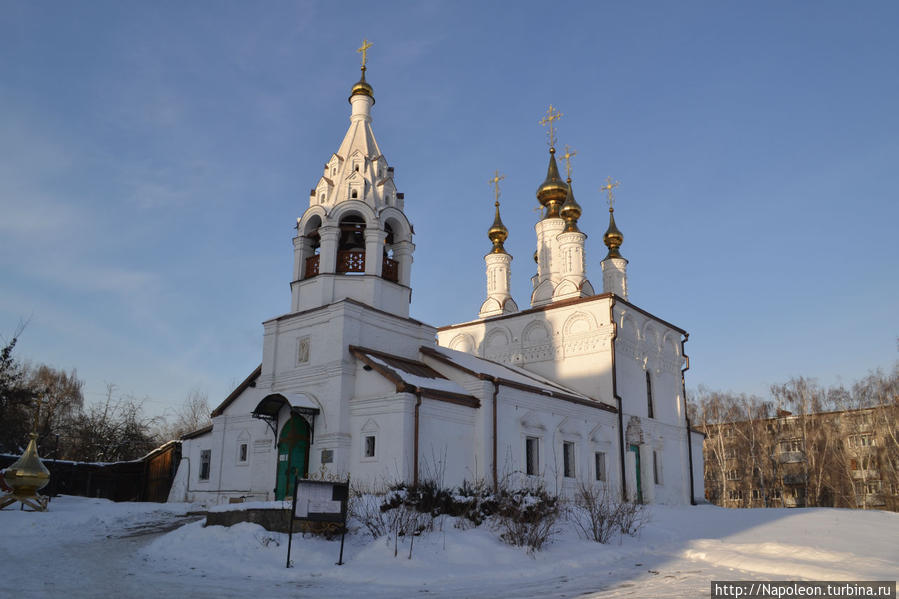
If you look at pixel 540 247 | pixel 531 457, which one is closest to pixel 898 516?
pixel 531 457

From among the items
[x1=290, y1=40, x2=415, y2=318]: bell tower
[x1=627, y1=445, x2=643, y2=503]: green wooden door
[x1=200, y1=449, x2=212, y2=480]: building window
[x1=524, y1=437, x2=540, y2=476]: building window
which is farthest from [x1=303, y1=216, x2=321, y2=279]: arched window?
[x1=627, y1=445, x2=643, y2=503]: green wooden door

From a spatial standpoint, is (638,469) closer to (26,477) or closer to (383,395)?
(383,395)

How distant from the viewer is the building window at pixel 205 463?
18594 millimetres

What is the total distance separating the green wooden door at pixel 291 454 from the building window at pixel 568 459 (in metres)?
7.53

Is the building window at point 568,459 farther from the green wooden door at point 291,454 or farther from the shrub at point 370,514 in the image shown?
the shrub at point 370,514

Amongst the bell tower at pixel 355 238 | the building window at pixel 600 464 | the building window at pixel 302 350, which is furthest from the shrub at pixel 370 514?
the building window at pixel 600 464

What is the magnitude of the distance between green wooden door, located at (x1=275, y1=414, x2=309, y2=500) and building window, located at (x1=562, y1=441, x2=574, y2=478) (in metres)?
7.53

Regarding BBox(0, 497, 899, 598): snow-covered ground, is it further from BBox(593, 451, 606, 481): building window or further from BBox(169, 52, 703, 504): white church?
BBox(593, 451, 606, 481): building window

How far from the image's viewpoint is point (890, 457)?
30.2 meters

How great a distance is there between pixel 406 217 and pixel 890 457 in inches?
1038

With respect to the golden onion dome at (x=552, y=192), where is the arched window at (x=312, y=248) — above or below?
below

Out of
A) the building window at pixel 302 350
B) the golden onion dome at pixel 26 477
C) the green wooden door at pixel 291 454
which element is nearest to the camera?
the golden onion dome at pixel 26 477

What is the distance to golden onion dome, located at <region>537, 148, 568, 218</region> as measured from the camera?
28.6m

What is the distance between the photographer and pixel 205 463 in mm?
18734
